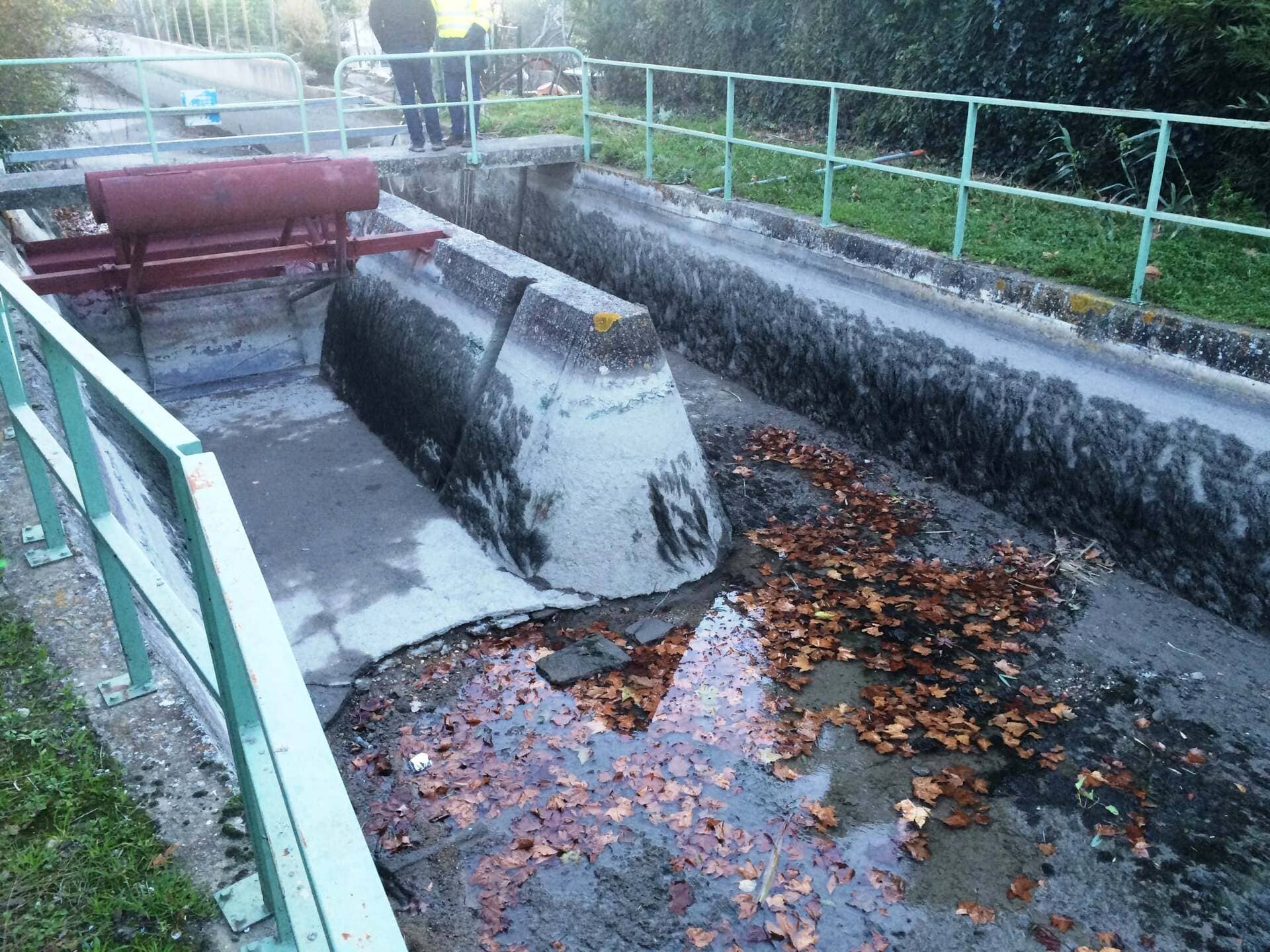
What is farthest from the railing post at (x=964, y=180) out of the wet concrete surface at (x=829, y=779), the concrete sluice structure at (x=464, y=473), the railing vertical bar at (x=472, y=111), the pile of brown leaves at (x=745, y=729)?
the railing vertical bar at (x=472, y=111)

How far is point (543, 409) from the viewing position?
6.46m

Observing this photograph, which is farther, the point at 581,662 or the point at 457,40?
the point at 457,40

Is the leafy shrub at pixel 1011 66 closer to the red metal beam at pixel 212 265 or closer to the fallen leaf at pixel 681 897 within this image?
the red metal beam at pixel 212 265

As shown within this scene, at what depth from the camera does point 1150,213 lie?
20.1 ft

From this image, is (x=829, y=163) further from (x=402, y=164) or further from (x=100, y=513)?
(x=100, y=513)

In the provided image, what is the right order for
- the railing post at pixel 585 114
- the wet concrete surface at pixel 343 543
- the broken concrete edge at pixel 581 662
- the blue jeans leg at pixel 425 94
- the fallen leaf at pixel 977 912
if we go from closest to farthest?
the fallen leaf at pixel 977 912 < the broken concrete edge at pixel 581 662 < the wet concrete surface at pixel 343 543 < the blue jeans leg at pixel 425 94 < the railing post at pixel 585 114

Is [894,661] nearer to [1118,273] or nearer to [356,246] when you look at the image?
[1118,273]

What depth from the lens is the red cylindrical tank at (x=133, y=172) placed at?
286 inches

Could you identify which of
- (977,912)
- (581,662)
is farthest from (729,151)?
(977,912)

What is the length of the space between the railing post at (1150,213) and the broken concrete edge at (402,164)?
6.65 m

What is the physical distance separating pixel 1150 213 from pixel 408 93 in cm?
776

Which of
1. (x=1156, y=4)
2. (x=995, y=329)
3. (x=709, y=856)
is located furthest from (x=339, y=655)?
(x=1156, y=4)

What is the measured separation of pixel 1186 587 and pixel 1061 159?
5.12 metres

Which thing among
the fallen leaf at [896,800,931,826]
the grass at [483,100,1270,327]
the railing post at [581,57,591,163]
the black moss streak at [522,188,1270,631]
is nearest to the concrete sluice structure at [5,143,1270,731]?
the black moss streak at [522,188,1270,631]
